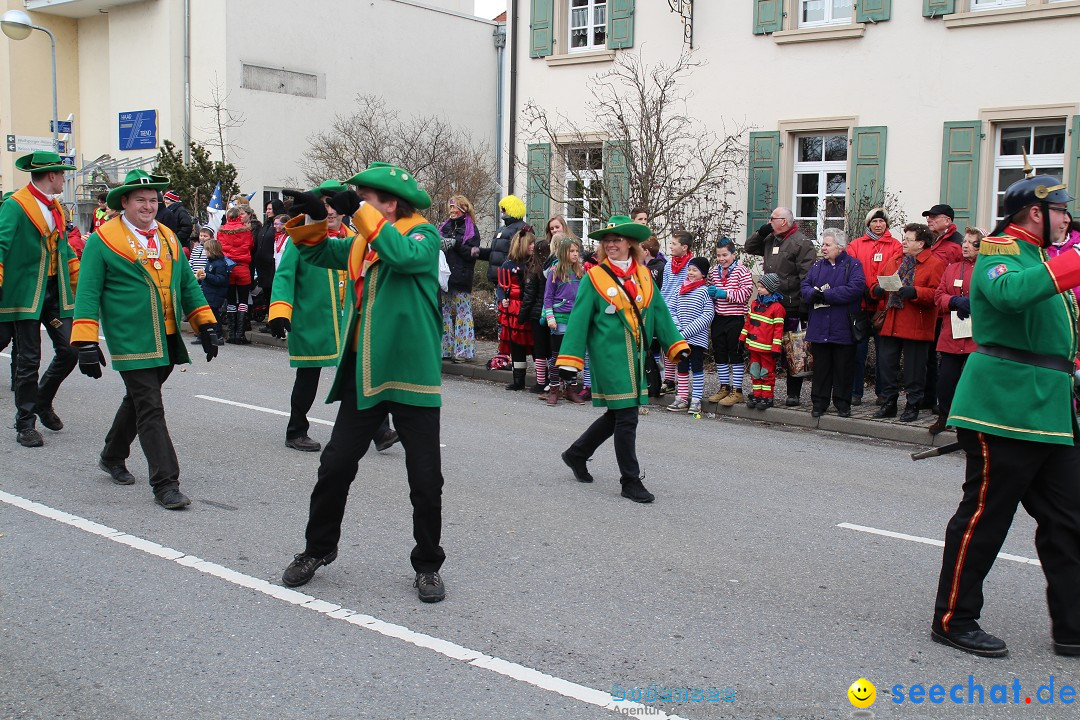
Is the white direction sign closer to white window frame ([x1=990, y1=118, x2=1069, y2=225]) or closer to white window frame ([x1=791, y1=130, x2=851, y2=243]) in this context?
white window frame ([x1=791, y1=130, x2=851, y2=243])

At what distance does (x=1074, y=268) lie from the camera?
4.20m

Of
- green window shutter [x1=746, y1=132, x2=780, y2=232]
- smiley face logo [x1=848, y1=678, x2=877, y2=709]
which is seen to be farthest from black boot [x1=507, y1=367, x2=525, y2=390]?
smiley face logo [x1=848, y1=678, x2=877, y2=709]

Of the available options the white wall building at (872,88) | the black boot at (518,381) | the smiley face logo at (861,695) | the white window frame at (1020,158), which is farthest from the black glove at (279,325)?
the white window frame at (1020,158)

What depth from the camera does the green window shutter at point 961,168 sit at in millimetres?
14820

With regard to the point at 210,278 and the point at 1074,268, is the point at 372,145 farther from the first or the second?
the point at 1074,268

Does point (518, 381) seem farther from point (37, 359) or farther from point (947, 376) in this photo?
point (37, 359)

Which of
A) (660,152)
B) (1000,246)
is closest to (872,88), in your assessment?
(660,152)

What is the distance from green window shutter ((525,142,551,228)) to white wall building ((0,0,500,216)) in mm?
9020

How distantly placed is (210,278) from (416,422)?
11.4 metres

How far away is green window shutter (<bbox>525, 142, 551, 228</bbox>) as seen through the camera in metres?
19.0

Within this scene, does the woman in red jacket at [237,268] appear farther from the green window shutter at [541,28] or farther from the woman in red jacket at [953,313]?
the woman in red jacket at [953,313]

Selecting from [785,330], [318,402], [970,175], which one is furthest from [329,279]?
[970,175]

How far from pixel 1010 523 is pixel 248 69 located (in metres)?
24.1

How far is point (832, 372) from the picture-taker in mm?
10516
